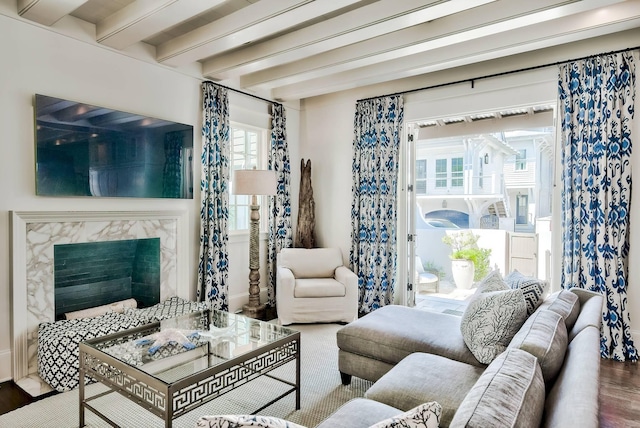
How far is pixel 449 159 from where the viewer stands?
24.2 feet

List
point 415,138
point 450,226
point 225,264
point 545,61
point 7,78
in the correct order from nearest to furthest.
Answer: point 7,78 → point 545,61 → point 225,264 → point 415,138 → point 450,226

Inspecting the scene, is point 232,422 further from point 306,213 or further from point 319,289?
point 306,213

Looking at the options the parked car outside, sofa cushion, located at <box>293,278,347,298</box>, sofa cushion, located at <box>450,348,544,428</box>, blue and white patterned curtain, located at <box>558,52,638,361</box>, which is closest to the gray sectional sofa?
sofa cushion, located at <box>450,348,544,428</box>

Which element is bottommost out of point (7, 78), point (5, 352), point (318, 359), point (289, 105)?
point (318, 359)

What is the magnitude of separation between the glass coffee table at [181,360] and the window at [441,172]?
18.7ft

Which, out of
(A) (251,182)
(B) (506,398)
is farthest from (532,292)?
(A) (251,182)

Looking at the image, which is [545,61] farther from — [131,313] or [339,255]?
[131,313]

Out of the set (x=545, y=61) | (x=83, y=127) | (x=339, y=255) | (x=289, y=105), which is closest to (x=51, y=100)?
(x=83, y=127)

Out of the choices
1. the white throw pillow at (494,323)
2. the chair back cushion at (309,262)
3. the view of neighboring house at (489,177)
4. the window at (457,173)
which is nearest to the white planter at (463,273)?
the view of neighboring house at (489,177)

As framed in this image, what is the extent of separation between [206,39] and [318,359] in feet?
9.10

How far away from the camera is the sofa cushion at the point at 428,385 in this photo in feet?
5.51

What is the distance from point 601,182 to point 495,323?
207 cm

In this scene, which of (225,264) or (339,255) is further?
(339,255)

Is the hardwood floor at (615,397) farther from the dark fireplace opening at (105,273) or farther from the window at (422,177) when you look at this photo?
the window at (422,177)
